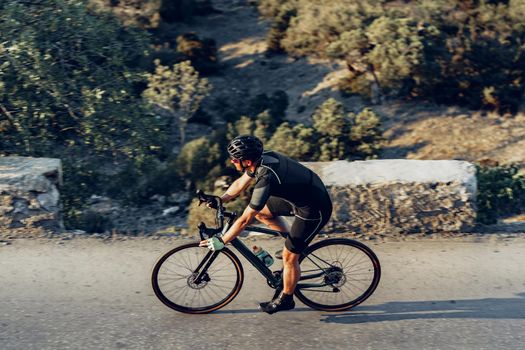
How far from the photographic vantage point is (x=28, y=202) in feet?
26.1

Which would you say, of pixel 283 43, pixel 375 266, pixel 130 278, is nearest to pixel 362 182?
pixel 375 266

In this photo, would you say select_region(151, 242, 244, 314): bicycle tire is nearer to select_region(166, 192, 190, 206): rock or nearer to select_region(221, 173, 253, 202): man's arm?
select_region(221, 173, 253, 202): man's arm

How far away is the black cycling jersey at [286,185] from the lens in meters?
5.36

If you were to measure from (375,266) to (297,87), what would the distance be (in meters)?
18.9

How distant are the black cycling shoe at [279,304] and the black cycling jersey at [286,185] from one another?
897 millimetres

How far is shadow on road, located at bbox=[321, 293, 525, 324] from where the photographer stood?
19.6 ft

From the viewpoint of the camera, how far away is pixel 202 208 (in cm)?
1227

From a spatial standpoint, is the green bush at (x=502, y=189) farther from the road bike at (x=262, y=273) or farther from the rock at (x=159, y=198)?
the rock at (x=159, y=198)

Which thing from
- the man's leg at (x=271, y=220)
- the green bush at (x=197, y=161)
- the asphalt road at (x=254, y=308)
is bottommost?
the green bush at (x=197, y=161)

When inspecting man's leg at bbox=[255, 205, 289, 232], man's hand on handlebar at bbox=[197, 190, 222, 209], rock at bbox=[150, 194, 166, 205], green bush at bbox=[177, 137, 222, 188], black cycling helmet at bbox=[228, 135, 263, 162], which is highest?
black cycling helmet at bbox=[228, 135, 263, 162]

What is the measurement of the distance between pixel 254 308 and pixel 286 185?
144 cm

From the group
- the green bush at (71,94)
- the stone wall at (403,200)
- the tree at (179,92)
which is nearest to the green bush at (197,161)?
the tree at (179,92)

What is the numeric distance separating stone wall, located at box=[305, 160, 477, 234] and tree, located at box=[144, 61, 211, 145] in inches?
492

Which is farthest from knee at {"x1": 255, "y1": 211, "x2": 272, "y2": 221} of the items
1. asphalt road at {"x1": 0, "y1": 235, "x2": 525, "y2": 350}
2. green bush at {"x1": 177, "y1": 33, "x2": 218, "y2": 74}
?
green bush at {"x1": 177, "y1": 33, "x2": 218, "y2": 74}
